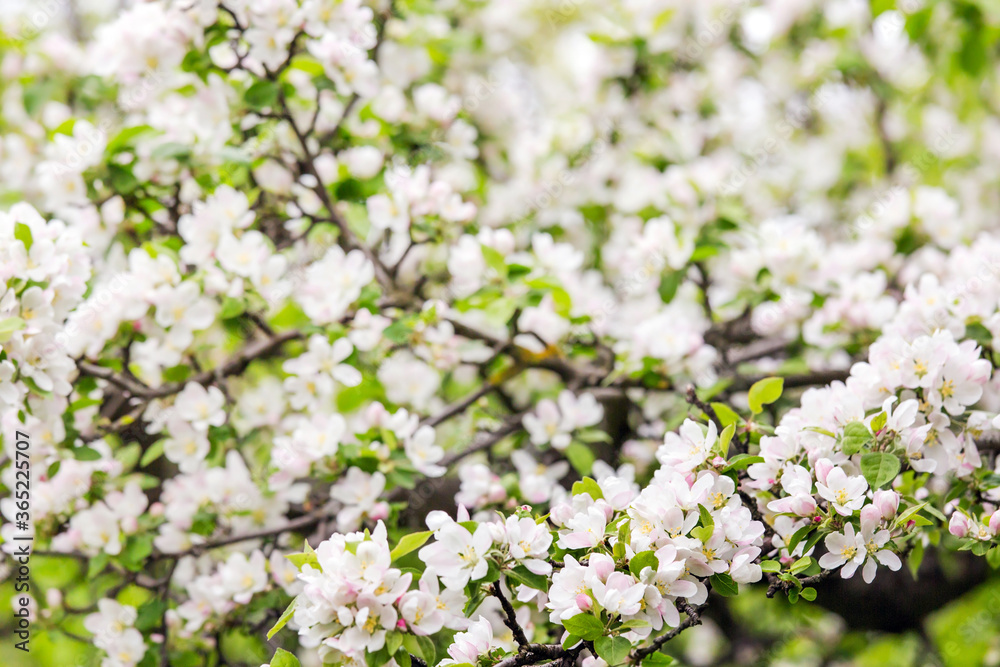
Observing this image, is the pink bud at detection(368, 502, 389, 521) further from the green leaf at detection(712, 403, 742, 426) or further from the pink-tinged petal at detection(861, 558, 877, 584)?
the pink-tinged petal at detection(861, 558, 877, 584)

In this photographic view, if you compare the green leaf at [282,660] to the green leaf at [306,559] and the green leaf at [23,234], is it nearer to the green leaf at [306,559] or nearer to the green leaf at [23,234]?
the green leaf at [306,559]

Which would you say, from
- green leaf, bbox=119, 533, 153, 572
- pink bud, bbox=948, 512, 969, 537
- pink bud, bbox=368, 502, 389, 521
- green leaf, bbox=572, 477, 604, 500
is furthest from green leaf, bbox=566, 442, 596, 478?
green leaf, bbox=119, 533, 153, 572

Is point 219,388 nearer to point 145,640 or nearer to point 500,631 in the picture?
point 145,640

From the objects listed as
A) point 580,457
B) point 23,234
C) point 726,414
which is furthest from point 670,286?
point 23,234

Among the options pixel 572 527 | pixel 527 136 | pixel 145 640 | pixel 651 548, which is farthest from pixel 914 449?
pixel 527 136

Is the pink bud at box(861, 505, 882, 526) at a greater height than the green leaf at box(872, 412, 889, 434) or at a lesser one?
lesser

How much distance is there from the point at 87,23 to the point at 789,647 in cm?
489

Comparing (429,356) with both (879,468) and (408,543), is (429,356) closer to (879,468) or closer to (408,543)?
(408,543)

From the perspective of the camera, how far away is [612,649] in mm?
1060

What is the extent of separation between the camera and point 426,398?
2.29 meters

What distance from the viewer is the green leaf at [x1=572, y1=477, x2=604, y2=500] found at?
1.24m

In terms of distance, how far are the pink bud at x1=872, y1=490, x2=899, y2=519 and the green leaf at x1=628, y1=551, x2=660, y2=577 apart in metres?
0.37

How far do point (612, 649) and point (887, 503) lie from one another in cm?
49

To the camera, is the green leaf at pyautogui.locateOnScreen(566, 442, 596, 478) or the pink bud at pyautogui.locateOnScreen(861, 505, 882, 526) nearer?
the pink bud at pyautogui.locateOnScreen(861, 505, 882, 526)
